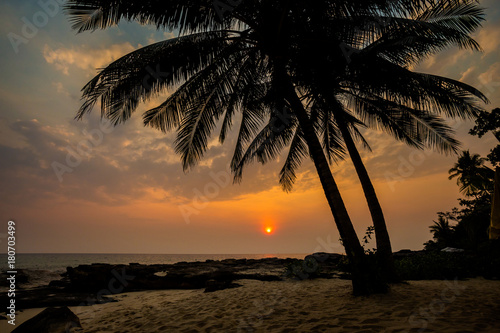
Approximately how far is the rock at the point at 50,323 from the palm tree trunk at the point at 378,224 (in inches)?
263

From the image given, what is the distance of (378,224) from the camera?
7.16 m

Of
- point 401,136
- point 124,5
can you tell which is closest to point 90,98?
point 124,5

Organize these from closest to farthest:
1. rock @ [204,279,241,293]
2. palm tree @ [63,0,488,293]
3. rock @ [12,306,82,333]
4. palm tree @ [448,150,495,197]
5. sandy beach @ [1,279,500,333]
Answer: sandy beach @ [1,279,500,333]
rock @ [12,306,82,333]
palm tree @ [63,0,488,293]
rock @ [204,279,241,293]
palm tree @ [448,150,495,197]

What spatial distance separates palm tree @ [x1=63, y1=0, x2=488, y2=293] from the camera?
5336 mm

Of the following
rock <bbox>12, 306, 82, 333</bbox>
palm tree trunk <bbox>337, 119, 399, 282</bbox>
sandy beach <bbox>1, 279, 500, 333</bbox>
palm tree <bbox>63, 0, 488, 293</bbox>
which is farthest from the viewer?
palm tree trunk <bbox>337, 119, 399, 282</bbox>

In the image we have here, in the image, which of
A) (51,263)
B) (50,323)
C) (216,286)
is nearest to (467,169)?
(216,286)

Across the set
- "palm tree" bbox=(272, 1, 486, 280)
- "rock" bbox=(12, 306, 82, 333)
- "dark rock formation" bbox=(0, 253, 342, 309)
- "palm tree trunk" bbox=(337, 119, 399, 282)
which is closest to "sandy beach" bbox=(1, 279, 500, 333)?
"rock" bbox=(12, 306, 82, 333)

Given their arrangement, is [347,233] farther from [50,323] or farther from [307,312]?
[50,323]

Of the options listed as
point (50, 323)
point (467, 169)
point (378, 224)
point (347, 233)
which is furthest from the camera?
point (467, 169)

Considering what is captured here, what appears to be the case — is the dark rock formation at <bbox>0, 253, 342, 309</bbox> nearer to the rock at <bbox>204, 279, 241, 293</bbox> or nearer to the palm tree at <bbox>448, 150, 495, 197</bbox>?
the rock at <bbox>204, 279, 241, 293</bbox>

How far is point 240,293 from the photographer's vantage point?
22.4 ft

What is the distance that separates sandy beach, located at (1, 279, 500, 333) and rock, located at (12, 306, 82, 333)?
0.28 meters

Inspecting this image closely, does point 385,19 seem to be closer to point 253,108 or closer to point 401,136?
point 253,108

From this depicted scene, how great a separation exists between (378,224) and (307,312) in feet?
12.1
